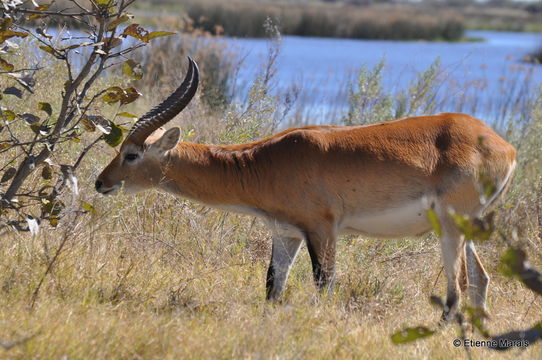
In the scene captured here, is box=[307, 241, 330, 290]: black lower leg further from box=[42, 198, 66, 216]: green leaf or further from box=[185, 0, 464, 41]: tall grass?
box=[185, 0, 464, 41]: tall grass

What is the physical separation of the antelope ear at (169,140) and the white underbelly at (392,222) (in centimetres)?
152

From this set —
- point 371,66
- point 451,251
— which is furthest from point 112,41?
point 371,66

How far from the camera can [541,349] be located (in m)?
5.88

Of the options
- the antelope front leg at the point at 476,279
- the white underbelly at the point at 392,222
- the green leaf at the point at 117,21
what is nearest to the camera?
the green leaf at the point at 117,21

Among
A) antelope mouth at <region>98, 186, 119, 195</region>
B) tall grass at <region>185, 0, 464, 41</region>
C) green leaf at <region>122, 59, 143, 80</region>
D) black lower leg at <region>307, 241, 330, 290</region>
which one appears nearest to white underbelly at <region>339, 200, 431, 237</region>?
black lower leg at <region>307, 241, 330, 290</region>

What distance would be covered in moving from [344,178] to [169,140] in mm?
1461

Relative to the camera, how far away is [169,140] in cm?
694

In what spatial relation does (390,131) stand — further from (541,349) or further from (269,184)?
(541,349)

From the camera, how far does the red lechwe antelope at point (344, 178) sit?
6.65m

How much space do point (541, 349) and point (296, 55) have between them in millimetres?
23884


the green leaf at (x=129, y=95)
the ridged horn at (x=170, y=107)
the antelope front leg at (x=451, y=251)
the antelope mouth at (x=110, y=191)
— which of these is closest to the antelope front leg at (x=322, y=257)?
the antelope front leg at (x=451, y=251)

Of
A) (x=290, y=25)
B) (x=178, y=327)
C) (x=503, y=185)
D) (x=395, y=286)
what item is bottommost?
(x=290, y=25)

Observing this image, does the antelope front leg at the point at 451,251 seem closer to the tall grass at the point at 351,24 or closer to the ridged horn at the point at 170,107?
the ridged horn at the point at 170,107

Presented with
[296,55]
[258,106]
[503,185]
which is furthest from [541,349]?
[296,55]
